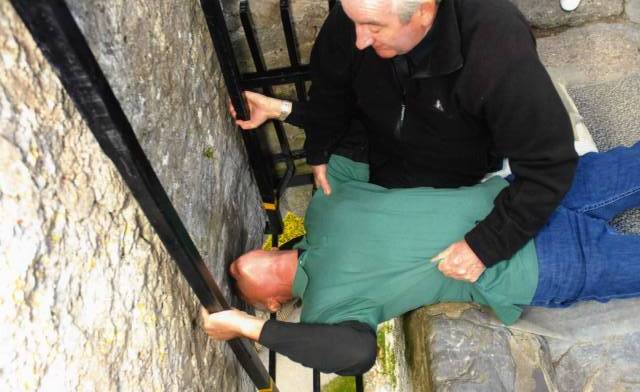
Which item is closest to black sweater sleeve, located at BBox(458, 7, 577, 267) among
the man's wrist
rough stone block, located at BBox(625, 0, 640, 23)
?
the man's wrist

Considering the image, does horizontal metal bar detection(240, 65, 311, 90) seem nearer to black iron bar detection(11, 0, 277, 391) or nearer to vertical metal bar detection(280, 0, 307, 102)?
vertical metal bar detection(280, 0, 307, 102)

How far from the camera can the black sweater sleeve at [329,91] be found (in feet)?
6.20

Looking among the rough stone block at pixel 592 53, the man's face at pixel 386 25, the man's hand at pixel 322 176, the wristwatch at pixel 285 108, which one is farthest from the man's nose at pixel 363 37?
the rough stone block at pixel 592 53

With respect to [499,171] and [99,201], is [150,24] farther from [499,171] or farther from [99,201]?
[499,171]

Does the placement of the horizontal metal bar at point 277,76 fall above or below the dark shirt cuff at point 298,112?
above

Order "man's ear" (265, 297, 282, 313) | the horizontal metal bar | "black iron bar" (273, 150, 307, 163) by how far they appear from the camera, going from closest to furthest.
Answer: "man's ear" (265, 297, 282, 313) < the horizontal metal bar < "black iron bar" (273, 150, 307, 163)

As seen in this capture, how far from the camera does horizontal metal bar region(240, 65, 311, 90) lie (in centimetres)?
228

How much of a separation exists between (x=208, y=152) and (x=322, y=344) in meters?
0.79

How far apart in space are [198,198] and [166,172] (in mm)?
272

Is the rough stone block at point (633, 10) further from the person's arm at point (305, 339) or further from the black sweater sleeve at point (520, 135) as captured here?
the person's arm at point (305, 339)

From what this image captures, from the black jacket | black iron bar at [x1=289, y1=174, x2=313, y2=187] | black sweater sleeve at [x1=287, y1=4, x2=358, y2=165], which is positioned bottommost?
the black jacket

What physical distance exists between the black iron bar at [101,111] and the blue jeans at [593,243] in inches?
45.5

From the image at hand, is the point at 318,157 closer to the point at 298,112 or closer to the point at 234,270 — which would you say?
the point at 298,112

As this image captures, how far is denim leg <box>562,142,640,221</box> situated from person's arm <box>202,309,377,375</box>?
0.93 m
